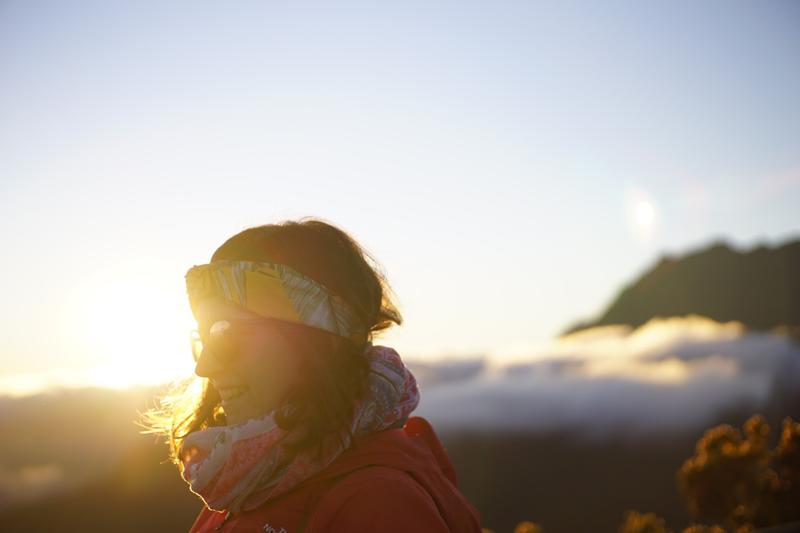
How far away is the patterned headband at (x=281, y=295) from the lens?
7.60 ft

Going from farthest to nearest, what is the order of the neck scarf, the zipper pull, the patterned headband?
the zipper pull < the patterned headband < the neck scarf

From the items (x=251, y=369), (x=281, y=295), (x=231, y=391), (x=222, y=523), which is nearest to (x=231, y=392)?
(x=231, y=391)

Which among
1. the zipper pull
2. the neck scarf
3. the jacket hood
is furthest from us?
the zipper pull

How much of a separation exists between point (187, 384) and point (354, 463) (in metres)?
1.25

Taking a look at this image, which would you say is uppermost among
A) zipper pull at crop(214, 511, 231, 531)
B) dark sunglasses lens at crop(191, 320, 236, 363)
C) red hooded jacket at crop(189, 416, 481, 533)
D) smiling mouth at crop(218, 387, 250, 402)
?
dark sunglasses lens at crop(191, 320, 236, 363)

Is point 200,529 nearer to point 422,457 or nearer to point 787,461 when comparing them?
point 422,457

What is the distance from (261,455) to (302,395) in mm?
230

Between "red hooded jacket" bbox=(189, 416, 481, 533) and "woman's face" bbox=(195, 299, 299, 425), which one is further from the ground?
"woman's face" bbox=(195, 299, 299, 425)

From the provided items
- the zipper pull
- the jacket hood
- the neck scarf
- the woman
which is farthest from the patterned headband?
the zipper pull

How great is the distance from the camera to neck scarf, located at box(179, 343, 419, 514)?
217cm

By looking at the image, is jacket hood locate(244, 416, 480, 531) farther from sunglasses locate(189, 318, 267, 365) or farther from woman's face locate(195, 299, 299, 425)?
sunglasses locate(189, 318, 267, 365)

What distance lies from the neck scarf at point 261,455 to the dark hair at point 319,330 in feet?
0.14

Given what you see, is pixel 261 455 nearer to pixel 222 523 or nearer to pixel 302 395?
pixel 302 395

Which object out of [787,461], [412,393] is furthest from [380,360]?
[787,461]
